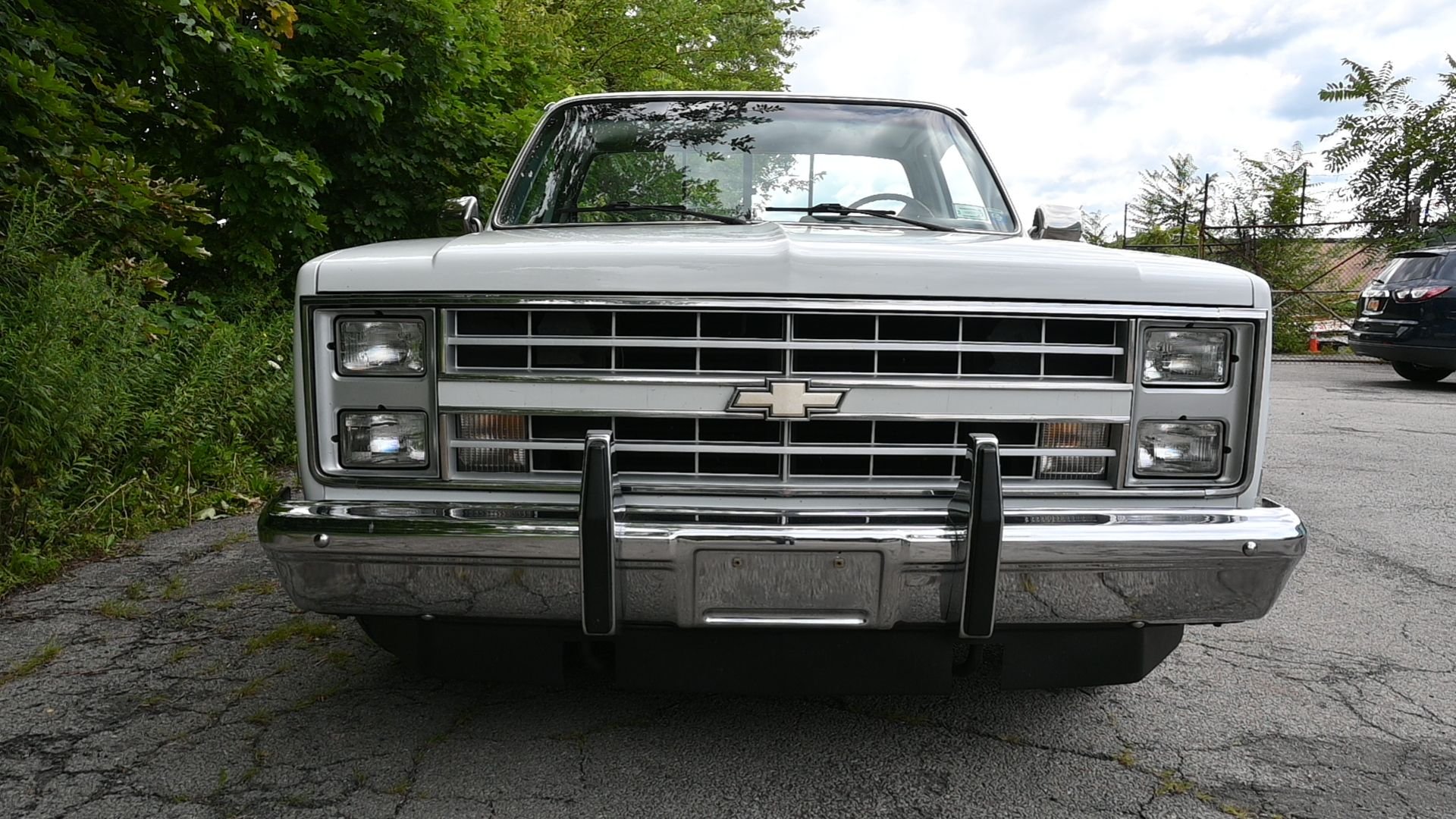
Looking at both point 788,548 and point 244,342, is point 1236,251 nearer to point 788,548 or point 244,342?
point 244,342

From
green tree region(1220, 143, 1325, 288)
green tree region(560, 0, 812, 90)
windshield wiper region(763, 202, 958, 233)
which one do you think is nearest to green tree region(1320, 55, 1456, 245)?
green tree region(1220, 143, 1325, 288)

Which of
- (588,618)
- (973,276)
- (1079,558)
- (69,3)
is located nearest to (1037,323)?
(973,276)

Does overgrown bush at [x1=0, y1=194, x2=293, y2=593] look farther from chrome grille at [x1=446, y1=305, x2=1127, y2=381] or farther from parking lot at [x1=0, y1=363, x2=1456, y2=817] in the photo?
chrome grille at [x1=446, y1=305, x2=1127, y2=381]

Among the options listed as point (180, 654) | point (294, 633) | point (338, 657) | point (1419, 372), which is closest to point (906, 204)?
point (338, 657)

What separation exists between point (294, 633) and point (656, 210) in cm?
192

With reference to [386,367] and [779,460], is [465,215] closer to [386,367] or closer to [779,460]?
[386,367]

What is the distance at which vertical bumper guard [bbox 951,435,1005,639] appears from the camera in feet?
7.00

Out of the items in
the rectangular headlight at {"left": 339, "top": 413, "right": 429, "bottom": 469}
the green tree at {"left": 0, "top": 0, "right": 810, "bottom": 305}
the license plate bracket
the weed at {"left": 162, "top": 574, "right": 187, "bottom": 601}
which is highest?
the green tree at {"left": 0, "top": 0, "right": 810, "bottom": 305}

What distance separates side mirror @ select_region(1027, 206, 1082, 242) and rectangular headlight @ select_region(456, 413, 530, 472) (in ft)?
6.87

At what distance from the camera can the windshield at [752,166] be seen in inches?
137

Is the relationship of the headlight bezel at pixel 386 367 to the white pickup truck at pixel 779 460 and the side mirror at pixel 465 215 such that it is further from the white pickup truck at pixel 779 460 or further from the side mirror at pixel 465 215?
the side mirror at pixel 465 215

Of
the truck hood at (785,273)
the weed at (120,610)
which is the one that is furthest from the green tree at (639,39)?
the truck hood at (785,273)

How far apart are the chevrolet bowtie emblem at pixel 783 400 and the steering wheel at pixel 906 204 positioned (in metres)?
1.40

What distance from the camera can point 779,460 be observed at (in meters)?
2.35
